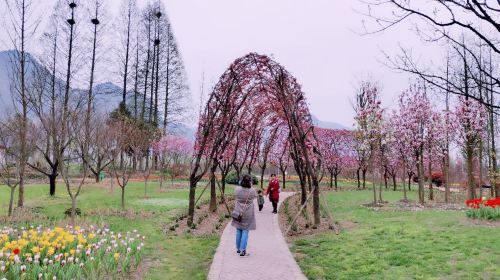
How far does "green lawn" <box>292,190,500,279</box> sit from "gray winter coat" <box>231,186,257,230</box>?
1.22 m

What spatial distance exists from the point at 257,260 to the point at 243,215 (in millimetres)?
970

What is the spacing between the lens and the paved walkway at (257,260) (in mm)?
6652

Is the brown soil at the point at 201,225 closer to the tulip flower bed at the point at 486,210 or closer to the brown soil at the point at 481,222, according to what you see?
the brown soil at the point at 481,222

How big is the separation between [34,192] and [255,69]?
1572 centimetres

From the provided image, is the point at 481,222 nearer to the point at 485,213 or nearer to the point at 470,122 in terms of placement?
the point at 485,213

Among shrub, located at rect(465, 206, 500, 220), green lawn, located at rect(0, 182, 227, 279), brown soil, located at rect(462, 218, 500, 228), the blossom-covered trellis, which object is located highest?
the blossom-covered trellis

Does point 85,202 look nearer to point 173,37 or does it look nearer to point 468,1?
point 468,1

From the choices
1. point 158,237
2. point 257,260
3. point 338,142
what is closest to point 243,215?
point 257,260

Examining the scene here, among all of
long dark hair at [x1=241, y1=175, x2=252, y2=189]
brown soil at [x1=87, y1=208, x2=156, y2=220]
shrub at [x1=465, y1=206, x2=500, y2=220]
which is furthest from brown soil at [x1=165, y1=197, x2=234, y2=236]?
shrub at [x1=465, y1=206, x2=500, y2=220]

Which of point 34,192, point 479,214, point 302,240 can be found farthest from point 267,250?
point 34,192

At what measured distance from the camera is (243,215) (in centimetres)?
830

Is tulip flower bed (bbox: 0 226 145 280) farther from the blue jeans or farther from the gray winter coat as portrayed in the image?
the gray winter coat

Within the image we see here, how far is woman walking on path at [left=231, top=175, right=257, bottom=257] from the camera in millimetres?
8195

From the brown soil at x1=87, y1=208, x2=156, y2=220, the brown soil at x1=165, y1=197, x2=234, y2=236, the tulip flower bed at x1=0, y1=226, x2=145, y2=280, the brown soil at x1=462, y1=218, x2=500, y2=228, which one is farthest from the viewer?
the brown soil at x1=87, y1=208, x2=156, y2=220
